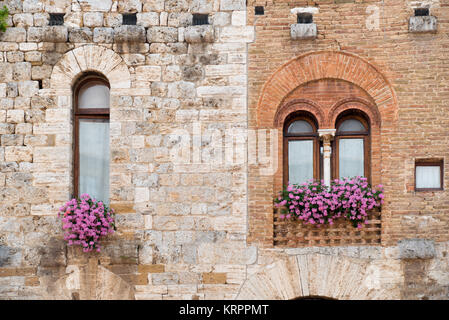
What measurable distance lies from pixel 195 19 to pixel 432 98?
3.52 metres

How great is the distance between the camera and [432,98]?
814 centimetres

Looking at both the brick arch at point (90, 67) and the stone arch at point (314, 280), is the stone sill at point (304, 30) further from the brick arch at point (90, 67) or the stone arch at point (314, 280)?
the stone arch at point (314, 280)

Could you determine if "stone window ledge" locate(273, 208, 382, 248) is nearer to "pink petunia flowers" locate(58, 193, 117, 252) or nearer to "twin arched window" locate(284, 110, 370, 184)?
"twin arched window" locate(284, 110, 370, 184)

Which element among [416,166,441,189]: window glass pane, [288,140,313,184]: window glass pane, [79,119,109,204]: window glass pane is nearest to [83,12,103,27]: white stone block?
[79,119,109,204]: window glass pane

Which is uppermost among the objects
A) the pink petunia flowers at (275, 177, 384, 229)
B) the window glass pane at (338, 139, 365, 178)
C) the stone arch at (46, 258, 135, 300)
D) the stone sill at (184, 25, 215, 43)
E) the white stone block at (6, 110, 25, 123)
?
the stone sill at (184, 25, 215, 43)

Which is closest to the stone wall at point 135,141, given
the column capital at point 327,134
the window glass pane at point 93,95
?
Result: the window glass pane at point 93,95

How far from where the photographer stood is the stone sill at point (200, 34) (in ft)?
27.4

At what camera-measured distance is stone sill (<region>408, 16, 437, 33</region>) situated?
8133 mm

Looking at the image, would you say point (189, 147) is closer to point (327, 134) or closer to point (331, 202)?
point (327, 134)

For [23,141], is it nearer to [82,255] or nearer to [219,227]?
[82,255]

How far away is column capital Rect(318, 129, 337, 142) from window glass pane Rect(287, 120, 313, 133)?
30 centimetres

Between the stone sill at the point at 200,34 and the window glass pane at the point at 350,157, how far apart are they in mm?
2393

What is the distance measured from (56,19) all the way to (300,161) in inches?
162

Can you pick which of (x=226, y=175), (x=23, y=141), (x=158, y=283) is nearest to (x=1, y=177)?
(x=23, y=141)
